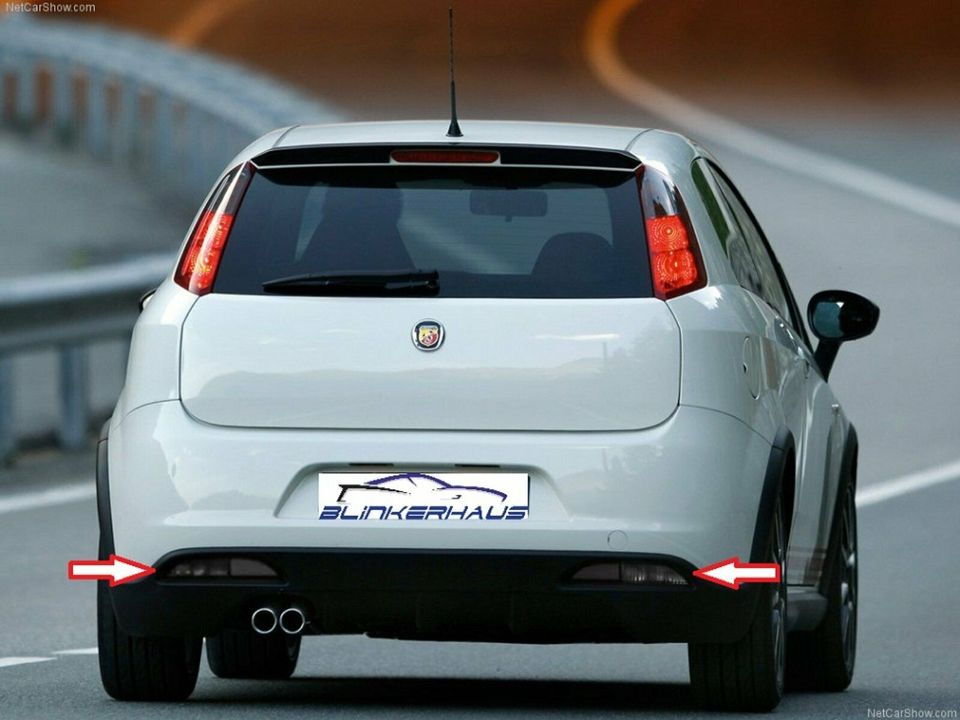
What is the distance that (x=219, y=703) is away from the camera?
305 inches

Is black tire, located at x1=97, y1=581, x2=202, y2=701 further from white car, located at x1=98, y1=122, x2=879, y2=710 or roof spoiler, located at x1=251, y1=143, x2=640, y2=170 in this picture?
roof spoiler, located at x1=251, y1=143, x2=640, y2=170

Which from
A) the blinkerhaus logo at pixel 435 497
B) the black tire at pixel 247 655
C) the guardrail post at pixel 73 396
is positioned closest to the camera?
the blinkerhaus logo at pixel 435 497

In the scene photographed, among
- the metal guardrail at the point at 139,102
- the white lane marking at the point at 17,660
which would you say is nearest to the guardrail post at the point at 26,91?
the metal guardrail at the point at 139,102

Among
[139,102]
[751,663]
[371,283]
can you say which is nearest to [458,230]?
[371,283]

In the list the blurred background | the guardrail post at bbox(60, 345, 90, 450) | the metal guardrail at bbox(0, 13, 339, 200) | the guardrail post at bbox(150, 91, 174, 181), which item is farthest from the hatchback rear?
the guardrail post at bbox(150, 91, 174, 181)

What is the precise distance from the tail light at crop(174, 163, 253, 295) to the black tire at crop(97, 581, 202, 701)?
86cm

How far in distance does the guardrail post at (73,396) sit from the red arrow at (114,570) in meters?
7.54

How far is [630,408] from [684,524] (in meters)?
0.31

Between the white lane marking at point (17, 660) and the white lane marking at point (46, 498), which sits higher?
the white lane marking at point (17, 660)

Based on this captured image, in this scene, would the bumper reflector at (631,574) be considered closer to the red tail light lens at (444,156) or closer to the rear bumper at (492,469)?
the rear bumper at (492,469)

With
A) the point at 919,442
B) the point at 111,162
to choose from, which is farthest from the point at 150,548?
the point at 111,162

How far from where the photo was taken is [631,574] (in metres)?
7.11

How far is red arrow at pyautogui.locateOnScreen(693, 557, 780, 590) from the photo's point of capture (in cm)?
708

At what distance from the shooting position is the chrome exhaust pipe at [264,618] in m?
7.19
